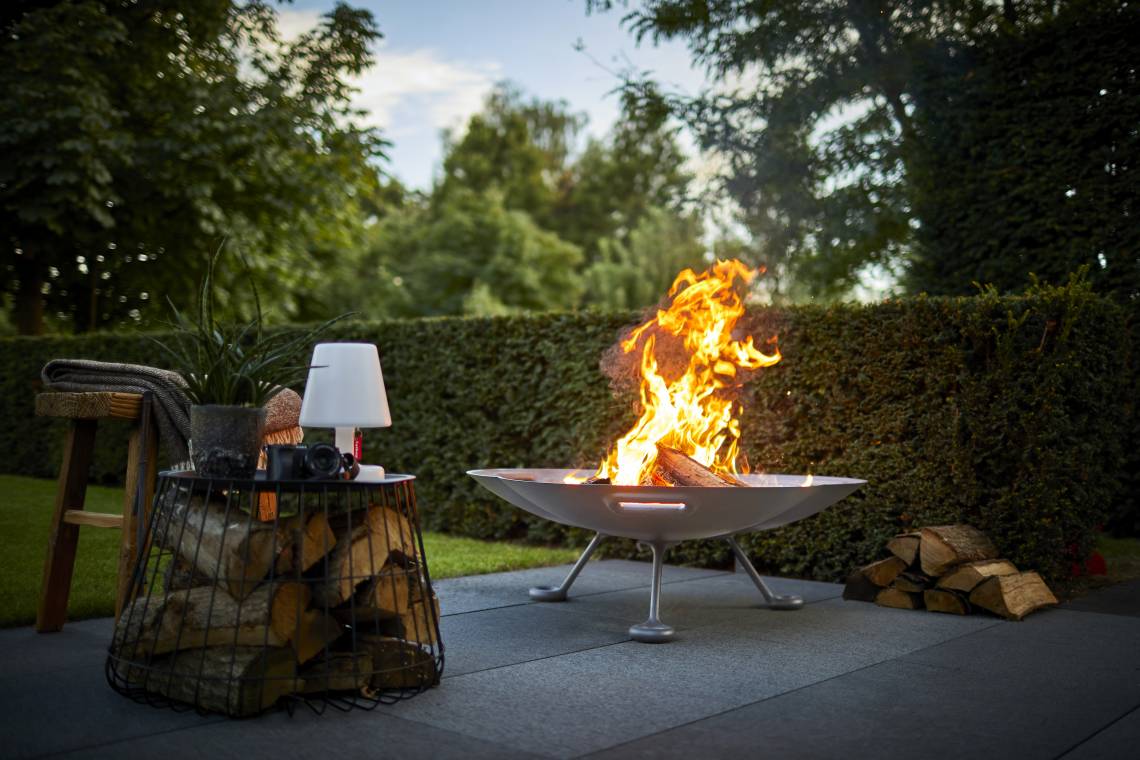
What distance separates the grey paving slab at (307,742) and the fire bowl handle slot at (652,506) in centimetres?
128

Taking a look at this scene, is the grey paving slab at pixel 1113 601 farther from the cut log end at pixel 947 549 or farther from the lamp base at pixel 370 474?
the lamp base at pixel 370 474

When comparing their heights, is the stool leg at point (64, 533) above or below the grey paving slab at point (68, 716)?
above

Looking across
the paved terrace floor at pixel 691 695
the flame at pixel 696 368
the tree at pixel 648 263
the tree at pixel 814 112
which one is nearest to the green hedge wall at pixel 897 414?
the flame at pixel 696 368

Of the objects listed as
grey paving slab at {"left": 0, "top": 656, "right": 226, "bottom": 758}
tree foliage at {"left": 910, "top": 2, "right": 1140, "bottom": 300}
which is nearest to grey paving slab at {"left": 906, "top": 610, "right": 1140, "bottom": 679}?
grey paving slab at {"left": 0, "top": 656, "right": 226, "bottom": 758}

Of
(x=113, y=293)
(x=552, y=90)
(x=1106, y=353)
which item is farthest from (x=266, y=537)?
(x=552, y=90)

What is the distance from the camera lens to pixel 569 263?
2898cm

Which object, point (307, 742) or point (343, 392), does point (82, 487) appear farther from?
point (307, 742)

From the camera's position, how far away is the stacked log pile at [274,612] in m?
2.65

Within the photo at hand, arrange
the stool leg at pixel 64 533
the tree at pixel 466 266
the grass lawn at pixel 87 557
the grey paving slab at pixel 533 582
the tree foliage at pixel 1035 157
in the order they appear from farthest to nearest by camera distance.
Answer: the tree at pixel 466 266, the tree foliage at pixel 1035 157, the grey paving slab at pixel 533 582, the grass lawn at pixel 87 557, the stool leg at pixel 64 533

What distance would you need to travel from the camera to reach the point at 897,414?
16.2 feet

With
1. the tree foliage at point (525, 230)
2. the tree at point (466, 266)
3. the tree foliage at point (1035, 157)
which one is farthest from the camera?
the tree at point (466, 266)

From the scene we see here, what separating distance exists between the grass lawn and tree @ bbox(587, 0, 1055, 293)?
15.4ft

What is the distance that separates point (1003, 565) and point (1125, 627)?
1.72 feet

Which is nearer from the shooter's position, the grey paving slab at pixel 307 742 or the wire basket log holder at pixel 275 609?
the grey paving slab at pixel 307 742
